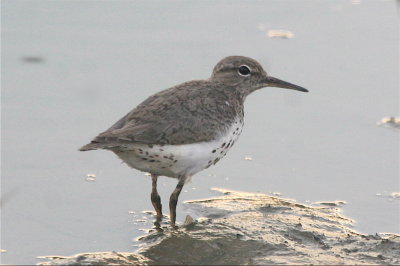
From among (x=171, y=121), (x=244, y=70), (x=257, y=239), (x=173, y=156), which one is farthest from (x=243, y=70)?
(x=257, y=239)

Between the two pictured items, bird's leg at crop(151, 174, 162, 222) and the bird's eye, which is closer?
bird's leg at crop(151, 174, 162, 222)

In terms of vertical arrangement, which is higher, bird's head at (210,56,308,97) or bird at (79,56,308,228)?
bird's head at (210,56,308,97)

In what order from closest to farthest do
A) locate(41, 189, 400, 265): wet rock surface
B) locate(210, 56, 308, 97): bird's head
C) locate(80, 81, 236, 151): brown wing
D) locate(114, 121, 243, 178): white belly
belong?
locate(41, 189, 400, 265): wet rock surface < locate(80, 81, 236, 151): brown wing < locate(114, 121, 243, 178): white belly < locate(210, 56, 308, 97): bird's head

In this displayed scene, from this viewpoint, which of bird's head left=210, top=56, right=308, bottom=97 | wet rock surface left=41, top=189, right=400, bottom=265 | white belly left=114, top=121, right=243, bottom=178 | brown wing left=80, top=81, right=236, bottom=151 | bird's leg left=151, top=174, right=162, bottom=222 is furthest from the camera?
bird's head left=210, top=56, right=308, bottom=97

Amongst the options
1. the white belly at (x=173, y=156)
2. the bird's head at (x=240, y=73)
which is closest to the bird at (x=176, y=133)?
the white belly at (x=173, y=156)

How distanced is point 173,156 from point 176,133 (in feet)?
0.79

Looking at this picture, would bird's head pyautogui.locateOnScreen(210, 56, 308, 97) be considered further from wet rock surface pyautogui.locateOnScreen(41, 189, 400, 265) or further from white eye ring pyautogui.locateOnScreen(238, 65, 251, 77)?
wet rock surface pyautogui.locateOnScreen(41, 189, 400, 265)

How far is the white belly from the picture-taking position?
923 cm

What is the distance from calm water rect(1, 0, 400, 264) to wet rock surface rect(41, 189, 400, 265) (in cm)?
27

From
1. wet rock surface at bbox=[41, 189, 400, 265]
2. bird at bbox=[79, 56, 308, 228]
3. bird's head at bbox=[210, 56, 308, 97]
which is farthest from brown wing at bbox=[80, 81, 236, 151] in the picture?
wet rock surface at bbox=[41, 189, 400, 265]

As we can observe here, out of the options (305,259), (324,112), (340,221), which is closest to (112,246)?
(305,259)

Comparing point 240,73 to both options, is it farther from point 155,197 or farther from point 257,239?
point 257,239

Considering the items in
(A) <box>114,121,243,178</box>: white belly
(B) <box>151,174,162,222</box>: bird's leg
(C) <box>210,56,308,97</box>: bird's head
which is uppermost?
(C) <box>210,56,308,97</box>: bird's head

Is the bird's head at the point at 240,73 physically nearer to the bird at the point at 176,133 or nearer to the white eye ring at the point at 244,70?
the white eye ring at the point at 244,70
